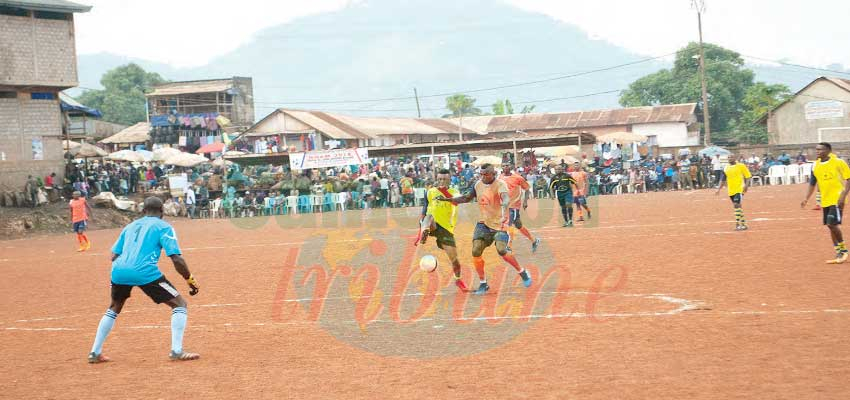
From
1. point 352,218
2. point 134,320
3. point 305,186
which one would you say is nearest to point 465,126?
point 305,186

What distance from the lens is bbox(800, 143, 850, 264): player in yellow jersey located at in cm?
1330

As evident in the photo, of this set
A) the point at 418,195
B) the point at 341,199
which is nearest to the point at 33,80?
the point at 341,199

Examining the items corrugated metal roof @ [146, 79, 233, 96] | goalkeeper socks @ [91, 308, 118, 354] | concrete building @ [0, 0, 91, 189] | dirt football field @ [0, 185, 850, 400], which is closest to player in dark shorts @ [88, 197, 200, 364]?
goalkeeper socks @ [91, 308, 118, 354]

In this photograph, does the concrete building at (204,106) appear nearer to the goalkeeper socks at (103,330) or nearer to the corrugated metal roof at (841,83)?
the corrugated metal roof at (841,83)

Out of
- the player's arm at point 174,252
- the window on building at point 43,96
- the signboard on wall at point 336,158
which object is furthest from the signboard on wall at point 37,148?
the player's arm at point 174,252

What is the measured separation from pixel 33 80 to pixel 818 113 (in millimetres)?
46810

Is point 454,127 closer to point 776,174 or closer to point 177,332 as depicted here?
point 776,174

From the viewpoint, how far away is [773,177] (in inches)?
1715

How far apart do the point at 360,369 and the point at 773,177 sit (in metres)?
39.7

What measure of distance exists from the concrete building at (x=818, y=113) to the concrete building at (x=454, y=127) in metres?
9.95

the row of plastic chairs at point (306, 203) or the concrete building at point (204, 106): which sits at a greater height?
the concrete building at point (204, 106)

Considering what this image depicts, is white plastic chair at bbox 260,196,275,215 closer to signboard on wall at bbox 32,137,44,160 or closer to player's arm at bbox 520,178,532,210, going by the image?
signboard on wall at bbox 32,137,44,160

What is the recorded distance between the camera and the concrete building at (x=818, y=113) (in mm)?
56750

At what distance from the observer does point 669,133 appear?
69.2 meters
